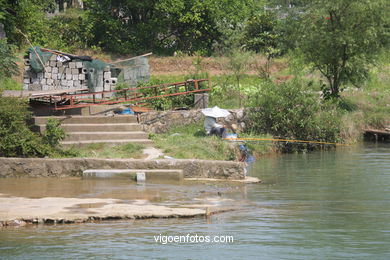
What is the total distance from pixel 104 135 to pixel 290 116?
8367 millimetres

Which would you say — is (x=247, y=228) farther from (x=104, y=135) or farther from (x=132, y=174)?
(x=104, y=135)

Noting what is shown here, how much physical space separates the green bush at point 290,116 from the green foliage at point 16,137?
990 centimetres

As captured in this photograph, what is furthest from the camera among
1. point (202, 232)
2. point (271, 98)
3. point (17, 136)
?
point (271, 98)

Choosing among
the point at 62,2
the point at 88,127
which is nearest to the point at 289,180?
→ the point at 88,127

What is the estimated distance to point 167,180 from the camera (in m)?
15.4

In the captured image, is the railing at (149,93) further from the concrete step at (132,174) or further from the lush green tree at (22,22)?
the lush green tree at (22,22)

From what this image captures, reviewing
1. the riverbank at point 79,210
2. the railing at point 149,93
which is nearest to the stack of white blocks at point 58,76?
the railing at point 149,93

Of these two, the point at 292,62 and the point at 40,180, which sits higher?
the point at 292,62

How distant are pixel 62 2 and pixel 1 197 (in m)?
40.3

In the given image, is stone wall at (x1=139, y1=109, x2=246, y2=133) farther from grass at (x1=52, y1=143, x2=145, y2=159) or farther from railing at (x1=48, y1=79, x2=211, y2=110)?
grass at (x1=52, y1=143, x2=145, y2=159)

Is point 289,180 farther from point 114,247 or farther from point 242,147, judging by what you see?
point 114,247

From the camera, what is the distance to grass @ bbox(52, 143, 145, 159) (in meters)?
17.6

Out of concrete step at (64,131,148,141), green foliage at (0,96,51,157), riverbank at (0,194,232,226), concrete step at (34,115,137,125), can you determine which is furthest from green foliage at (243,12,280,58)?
riverbank at (0,194,232,226)

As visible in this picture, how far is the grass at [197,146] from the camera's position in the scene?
18.8 meters
